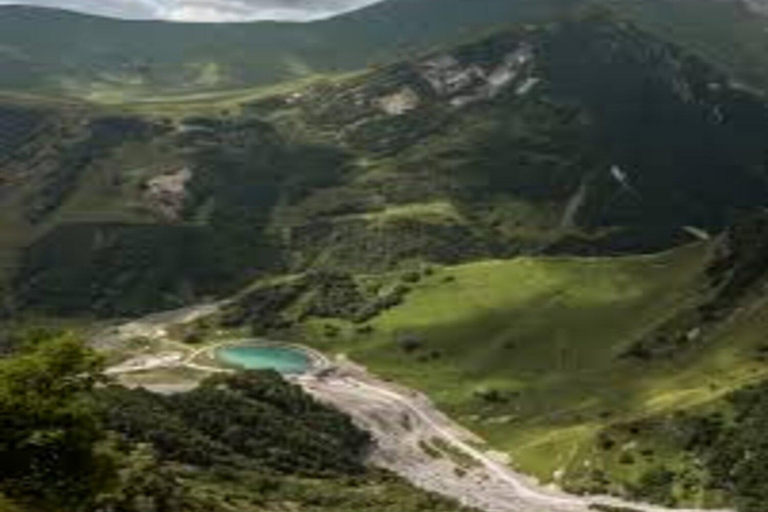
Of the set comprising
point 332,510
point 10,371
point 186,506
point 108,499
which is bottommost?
point 332,510

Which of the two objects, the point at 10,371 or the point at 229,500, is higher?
the point at 10,371

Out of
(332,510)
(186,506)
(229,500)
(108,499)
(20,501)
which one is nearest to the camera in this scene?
(20,501)

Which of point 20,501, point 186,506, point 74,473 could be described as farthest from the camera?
point 186,506

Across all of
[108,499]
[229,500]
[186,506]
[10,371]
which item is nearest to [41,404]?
[10,371]

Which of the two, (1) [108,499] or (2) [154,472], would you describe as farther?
(2) [154,472]

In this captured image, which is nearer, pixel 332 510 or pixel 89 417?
pixel 89 417

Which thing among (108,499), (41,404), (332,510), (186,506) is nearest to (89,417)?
(41,404)

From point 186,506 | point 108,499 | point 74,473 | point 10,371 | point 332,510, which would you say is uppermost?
point 10,371

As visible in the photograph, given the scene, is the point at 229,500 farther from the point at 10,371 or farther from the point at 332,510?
the point at 10,371

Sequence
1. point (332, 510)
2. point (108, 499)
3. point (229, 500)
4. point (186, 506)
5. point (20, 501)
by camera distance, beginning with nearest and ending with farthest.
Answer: point (20, 501) → point (108, 499) → point (186, 506) → point (229, 500) → point (332, 510)

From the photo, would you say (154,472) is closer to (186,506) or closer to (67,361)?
(186,506)
